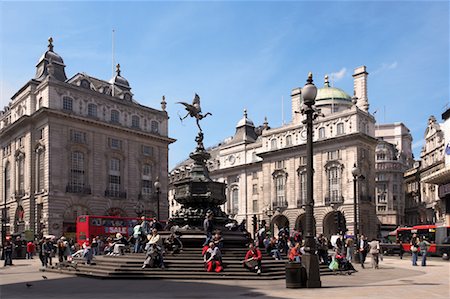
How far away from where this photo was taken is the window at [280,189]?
2908 inches

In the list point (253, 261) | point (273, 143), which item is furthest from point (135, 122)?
point (253, 261)

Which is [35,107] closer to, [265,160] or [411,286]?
[265,160]

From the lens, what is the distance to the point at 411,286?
55.3 ft

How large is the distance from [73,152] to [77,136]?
1.96m

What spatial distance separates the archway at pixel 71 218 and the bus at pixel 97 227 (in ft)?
42.7

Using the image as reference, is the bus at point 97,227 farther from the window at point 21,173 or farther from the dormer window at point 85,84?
the dormer window at point 85,84

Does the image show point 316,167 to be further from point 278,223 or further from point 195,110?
point 195,110

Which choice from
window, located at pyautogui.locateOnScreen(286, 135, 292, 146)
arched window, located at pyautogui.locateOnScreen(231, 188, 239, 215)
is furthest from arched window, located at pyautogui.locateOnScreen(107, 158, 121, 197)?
arched window, located at pyautogui.locateOnScreen(231, 188, 239, 215)

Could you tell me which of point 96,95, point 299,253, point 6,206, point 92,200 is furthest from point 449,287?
point 6,206

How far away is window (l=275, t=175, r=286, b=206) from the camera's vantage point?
7388cm

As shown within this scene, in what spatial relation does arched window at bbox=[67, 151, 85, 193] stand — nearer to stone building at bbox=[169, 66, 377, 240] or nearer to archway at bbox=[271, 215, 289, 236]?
stone building at bbox=[169, 66, 377, 240]

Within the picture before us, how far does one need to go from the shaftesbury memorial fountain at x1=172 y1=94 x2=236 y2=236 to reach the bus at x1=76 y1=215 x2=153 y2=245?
57.6 feet

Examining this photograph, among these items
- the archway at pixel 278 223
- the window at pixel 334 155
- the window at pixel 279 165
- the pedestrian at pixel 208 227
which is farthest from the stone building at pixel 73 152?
the pedestrian at pixel 208 227

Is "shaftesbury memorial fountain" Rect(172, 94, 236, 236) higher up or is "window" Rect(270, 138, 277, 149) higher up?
"window" Rect(270, 138, 277, 149)
